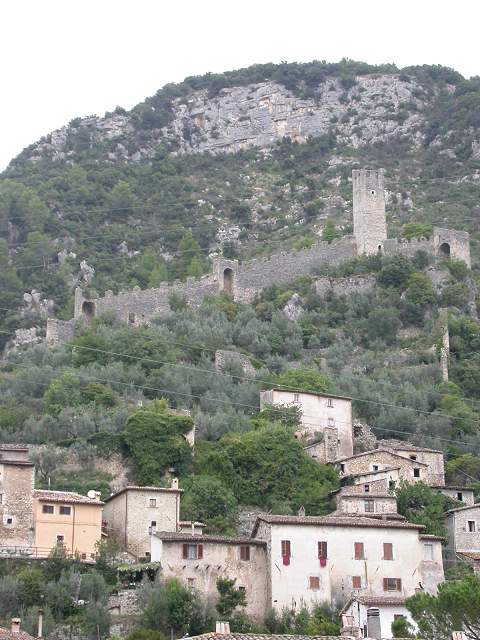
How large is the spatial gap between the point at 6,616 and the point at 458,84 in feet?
337

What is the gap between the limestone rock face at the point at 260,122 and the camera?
140 meters

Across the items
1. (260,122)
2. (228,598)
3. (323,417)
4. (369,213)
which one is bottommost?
(228,598)

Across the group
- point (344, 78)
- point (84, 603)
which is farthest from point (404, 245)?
point (344, 78)

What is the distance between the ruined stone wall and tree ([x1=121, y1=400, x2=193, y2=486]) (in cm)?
725

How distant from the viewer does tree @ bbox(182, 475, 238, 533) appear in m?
58.5

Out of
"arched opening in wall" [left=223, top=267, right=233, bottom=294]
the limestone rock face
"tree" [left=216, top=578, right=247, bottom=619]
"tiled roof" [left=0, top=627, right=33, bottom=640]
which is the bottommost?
"tiled roof" [left=0, top=627, right=33, bottom=640]

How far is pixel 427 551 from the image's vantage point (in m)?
55.1

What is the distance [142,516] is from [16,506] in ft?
15.3

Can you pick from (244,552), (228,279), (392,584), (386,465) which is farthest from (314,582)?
(228,279)

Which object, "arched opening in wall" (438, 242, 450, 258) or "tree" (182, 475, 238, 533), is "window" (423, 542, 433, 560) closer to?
"tree" (182, 475, 238, 533)

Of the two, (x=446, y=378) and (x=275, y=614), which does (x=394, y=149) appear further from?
(x=275, y=614)

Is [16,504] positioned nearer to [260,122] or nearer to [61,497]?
[61,497]

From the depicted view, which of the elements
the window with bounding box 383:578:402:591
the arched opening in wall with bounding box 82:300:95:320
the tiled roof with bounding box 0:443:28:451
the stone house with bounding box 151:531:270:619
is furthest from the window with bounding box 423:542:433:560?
the arched opening in wall with bounding box 82:300:95:320

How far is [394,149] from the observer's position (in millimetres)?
135000
